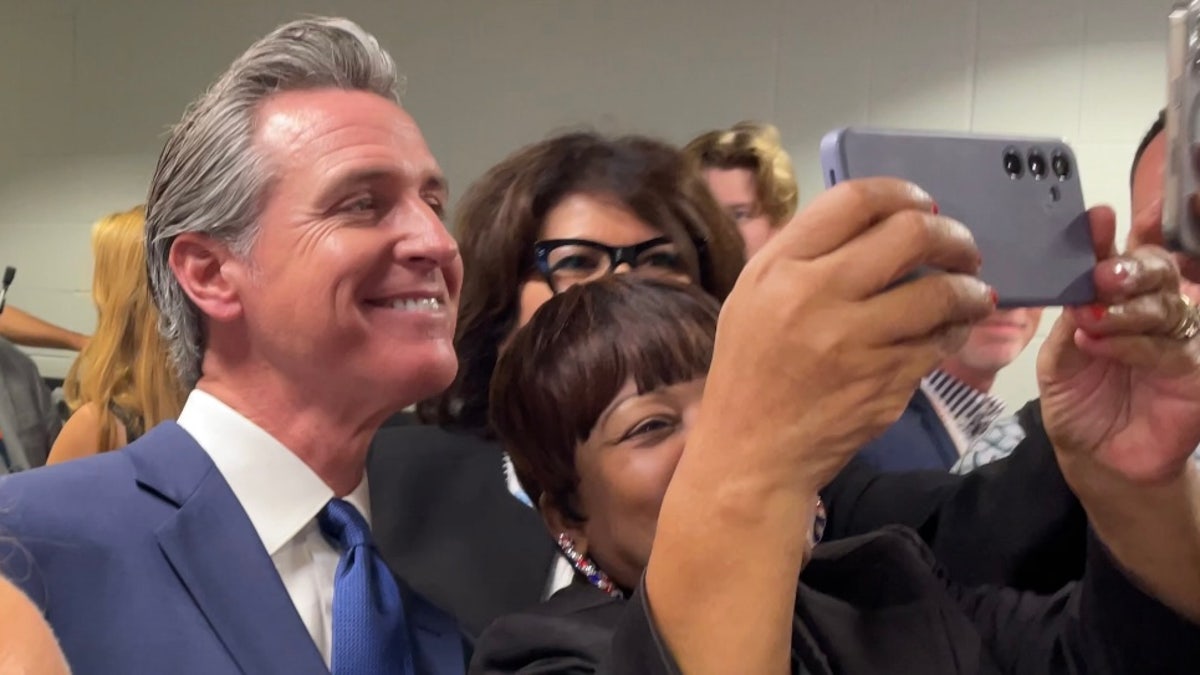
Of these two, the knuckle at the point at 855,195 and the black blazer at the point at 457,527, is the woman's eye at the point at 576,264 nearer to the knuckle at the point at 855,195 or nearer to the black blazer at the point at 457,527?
the black blazer at the point at 457,527

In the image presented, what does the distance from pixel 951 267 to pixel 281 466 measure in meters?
0.69

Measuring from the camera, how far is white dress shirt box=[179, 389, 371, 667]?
1.04 m

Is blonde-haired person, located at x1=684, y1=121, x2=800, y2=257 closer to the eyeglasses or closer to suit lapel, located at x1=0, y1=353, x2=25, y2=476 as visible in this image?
the eyeglasses

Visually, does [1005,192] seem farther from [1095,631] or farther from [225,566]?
[225,566]

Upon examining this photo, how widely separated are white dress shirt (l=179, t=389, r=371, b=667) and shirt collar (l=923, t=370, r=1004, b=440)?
1069 millimetres

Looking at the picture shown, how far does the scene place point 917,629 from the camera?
792mm

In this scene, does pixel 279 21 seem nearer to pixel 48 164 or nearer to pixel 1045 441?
pixel 48 164

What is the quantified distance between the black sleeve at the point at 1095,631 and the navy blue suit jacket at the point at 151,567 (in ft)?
1.83

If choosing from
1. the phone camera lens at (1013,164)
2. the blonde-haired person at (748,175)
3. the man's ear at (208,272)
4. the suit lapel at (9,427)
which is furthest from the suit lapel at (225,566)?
the suit lapel at (9,427)

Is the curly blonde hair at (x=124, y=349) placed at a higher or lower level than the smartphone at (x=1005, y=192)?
lower

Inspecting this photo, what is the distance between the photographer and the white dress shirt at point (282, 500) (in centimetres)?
104

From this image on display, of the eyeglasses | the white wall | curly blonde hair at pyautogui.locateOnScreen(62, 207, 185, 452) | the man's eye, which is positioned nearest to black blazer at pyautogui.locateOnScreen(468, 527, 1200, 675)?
the man's eye

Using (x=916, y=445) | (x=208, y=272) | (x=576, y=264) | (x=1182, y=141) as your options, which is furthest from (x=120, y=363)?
(x=1182, y=141)

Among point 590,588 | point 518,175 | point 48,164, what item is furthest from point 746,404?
point 48,164
